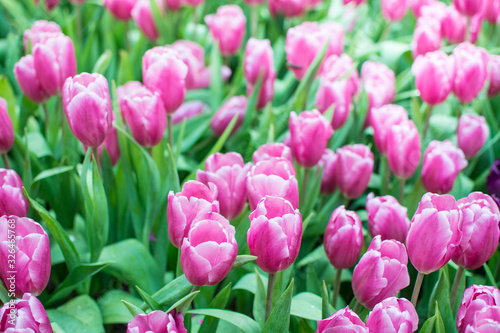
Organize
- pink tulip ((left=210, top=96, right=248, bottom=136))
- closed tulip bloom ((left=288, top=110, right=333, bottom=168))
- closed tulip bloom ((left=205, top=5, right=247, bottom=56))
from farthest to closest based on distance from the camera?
closed tulip bloom ((left=205, top=5, right=247, bottom=56)) < pink tulip ((left=210, top=96, right=248, bottom=136)) < closed tulip bloom ((left=288, top=110, right=333, bottom=168))

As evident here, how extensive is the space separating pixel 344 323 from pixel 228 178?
30 cm

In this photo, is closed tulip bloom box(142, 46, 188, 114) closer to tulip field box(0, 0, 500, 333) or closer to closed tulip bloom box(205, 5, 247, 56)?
tulip field box(0, 0, 500, 333)

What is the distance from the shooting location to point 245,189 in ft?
2.80

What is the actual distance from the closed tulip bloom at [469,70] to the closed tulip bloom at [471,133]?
0.06 m

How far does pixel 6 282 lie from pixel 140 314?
0.21 meters

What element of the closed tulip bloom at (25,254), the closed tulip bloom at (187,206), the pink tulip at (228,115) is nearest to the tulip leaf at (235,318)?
the closed tulip bloom at (187,206)

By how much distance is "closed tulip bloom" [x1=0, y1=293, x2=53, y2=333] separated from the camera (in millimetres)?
624

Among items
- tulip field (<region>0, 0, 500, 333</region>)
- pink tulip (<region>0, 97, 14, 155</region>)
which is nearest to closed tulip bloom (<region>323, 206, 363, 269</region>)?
tulip field (<region>0, 0, 500, 333</region>)

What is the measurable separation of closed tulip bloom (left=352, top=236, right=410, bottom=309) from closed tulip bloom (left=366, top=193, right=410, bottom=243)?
0.43 feet

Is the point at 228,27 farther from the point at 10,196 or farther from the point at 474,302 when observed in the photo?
the point at 474,302

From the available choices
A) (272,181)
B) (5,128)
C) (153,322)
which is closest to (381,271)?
(272,181)

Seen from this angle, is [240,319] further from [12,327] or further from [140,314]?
[12,327]

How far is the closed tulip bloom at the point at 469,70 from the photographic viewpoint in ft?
3.80

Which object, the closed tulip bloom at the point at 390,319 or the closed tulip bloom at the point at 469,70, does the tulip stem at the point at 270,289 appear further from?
the closed tulip bloom at the point at 469,70
